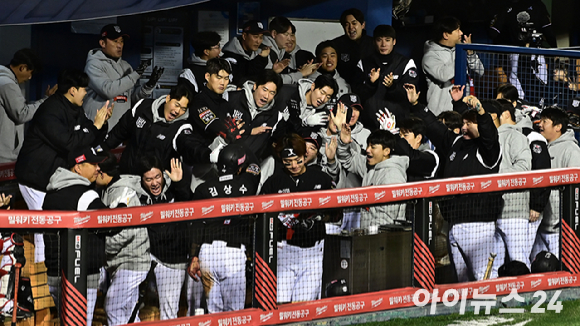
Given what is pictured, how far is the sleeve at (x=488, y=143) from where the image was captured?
657 cm

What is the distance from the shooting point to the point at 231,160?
20.4 feet

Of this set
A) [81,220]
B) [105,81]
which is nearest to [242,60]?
[105,81]

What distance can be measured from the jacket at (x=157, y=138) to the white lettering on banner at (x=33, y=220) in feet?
7.17

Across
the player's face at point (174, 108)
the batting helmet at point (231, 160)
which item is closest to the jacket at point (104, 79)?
the player's face at point (174, 108)

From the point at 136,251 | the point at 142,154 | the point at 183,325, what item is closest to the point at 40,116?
the point at 142,154

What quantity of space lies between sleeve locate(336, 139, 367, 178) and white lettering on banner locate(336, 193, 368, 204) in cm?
183

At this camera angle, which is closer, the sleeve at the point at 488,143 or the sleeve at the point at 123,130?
the sleeve at the point at 488,143

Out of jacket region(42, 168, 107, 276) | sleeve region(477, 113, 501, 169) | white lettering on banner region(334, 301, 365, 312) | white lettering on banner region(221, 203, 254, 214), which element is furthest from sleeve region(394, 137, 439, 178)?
jacket region(42, 168, 107, 276)

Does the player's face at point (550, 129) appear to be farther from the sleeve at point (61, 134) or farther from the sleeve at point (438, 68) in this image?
the sleeve at point (61, 134)

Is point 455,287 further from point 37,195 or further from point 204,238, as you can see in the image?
point 37,195

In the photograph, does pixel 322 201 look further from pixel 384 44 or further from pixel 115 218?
pixel 384 44

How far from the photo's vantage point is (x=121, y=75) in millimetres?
7727

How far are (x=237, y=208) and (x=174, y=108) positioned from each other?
204cm

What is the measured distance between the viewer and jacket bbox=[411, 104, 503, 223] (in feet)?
19.5
